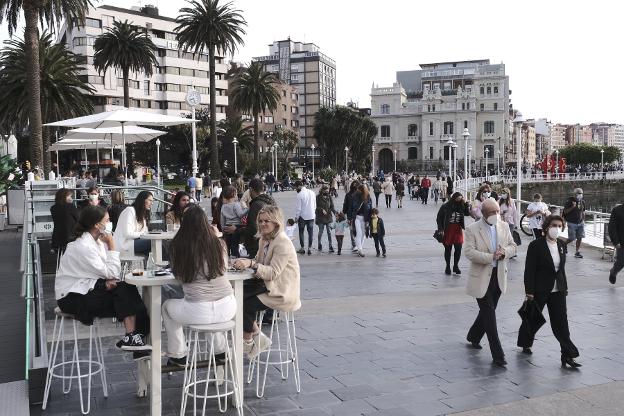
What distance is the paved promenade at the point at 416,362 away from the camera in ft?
17.1

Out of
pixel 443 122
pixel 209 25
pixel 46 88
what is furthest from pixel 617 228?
pixel 443 122

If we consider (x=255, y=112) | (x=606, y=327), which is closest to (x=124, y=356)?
(x=606, y=327)

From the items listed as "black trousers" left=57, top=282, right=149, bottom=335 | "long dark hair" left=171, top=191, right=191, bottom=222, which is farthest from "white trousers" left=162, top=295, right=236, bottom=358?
"long dark hair" left=171, top=191, right=191, bottom=222

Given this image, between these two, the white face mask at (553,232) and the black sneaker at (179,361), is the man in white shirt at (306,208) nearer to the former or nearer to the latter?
the white face mask at (553,232)

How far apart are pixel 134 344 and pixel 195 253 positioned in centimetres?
94

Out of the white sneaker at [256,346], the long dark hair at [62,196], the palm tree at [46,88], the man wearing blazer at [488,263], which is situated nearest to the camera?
the white sneaker at [256,346]

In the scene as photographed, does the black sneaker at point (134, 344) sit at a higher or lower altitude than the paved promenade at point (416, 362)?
higher

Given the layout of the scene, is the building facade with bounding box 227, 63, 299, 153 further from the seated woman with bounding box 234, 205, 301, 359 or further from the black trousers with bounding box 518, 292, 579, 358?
the seated woman with bounding box 234, 205, 301, 359

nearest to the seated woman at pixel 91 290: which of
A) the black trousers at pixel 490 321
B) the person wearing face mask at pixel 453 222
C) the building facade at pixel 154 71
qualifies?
the black trousers at pixel 490 321

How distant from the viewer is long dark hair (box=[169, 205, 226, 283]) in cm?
446

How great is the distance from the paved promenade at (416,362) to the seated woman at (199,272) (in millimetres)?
1037

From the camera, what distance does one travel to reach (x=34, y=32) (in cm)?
2008

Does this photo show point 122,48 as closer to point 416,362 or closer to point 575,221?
point 575,221

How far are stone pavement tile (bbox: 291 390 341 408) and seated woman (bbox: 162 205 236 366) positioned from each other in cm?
120
